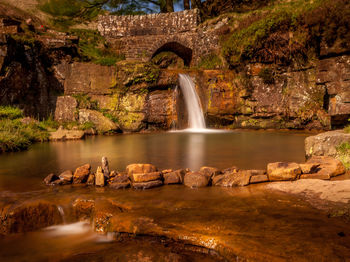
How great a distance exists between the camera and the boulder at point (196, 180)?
10.9ft

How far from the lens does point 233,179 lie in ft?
11.0

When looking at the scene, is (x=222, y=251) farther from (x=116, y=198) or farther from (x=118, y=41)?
(x=118, y=41)

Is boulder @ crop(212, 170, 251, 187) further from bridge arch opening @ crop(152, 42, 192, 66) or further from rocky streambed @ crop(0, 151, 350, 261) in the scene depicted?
bridge arch opening @ crop(152, 42, 192, 66)

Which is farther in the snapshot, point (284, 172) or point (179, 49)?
point (179, 49)

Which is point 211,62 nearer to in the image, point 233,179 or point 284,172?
point 284,172

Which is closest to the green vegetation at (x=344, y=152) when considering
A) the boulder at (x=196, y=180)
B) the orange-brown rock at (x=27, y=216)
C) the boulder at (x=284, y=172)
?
the boulder at (x=284, y=172)

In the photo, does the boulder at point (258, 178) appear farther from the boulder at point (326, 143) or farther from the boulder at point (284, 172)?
the boulder at point (326, 143)

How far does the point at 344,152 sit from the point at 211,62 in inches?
532

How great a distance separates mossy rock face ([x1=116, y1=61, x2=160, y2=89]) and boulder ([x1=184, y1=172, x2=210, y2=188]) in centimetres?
987

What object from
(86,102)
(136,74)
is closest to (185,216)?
(136,74)

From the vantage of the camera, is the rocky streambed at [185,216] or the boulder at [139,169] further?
the boulder at [139,169]

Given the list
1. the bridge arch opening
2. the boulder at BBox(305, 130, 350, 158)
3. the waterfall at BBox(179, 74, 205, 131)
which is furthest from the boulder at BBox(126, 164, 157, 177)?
the bridge arch opening

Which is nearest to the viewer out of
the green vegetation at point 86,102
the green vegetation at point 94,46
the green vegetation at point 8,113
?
the green vegetation at point 8,113

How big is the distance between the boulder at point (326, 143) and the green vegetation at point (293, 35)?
7313 mm
